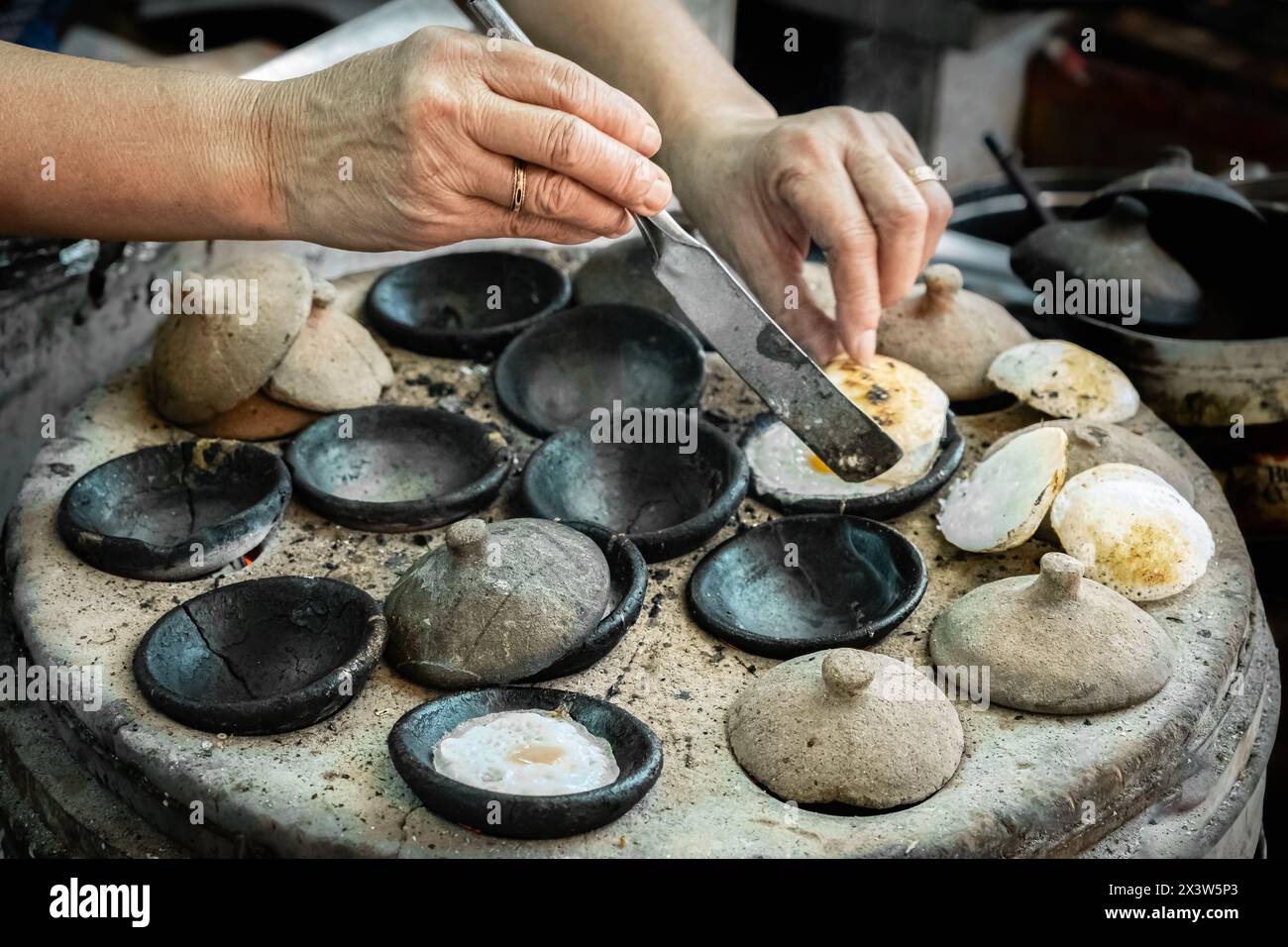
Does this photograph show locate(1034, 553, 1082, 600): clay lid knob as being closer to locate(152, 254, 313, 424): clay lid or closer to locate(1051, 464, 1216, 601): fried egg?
locate(1051, 464, 1216, 601): fried egg

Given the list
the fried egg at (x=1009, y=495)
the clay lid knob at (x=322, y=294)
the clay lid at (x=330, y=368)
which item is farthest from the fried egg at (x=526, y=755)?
the clay lid knob at (x=322, y=294)

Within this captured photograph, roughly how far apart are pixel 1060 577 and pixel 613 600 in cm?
61

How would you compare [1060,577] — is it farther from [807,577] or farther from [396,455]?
[396,455]

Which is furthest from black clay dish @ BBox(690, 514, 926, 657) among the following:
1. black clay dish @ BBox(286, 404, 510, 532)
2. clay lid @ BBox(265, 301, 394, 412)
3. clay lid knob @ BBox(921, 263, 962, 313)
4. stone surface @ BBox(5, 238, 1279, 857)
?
clay lid @ BBox(265, 301, 394, 412)

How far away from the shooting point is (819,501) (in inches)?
79.0

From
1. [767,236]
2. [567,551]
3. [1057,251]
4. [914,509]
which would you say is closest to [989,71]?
[1057,251]

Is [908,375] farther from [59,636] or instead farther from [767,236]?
[59,636]

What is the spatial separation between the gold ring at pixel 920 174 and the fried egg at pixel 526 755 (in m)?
1.12

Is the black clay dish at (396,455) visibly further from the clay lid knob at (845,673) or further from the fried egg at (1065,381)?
the fried egg at (1065,381)

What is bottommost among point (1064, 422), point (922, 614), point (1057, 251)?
point (922, 614)

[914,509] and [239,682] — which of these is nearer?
[239,682]

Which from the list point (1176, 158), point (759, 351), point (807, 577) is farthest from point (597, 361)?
point (1176, 158)

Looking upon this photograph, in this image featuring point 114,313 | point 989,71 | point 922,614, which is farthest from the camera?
point 989,71

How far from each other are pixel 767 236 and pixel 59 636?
134 cm
